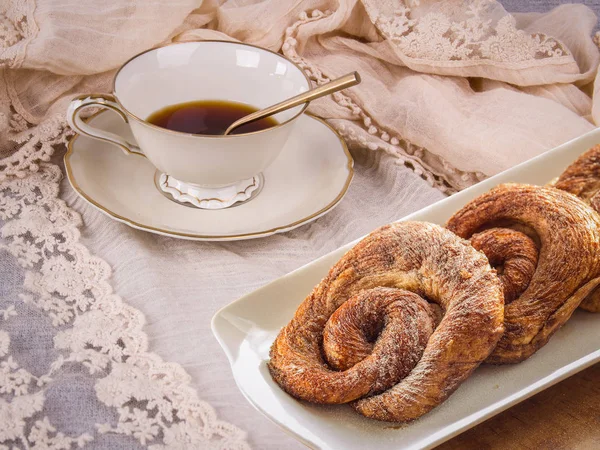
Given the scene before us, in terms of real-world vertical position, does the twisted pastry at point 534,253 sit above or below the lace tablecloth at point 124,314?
above

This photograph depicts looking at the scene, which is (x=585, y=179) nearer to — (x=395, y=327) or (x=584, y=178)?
(x=584, y=178)

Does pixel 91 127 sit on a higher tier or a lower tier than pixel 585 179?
lower

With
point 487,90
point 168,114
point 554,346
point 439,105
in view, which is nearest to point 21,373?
point 168,114

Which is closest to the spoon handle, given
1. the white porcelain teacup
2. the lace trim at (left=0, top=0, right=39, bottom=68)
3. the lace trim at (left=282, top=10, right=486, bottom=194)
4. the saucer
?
the white porcelain teacup

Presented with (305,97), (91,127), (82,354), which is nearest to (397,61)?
(305,97)

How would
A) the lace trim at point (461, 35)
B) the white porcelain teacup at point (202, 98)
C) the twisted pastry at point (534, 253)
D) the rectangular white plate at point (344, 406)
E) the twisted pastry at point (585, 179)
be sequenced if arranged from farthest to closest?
the lace trim at point (461, 35), the white porcelain teacup at point (202, 98), the twisted pastry at point (585, 179), the twisted pastry at point (534, 253), the rectangular white plate at point (344, 406)

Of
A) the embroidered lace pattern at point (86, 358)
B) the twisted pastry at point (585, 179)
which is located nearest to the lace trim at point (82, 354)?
the embroidered lace pattern at point (86, 358)

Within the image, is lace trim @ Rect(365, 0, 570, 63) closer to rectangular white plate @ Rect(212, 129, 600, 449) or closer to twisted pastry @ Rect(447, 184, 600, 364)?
twisted pastry @ Rect(447, 184, 600, 364)

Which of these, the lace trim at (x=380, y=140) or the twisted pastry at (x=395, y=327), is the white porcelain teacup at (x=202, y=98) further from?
the twisted pastry at (x=395, y=327)
